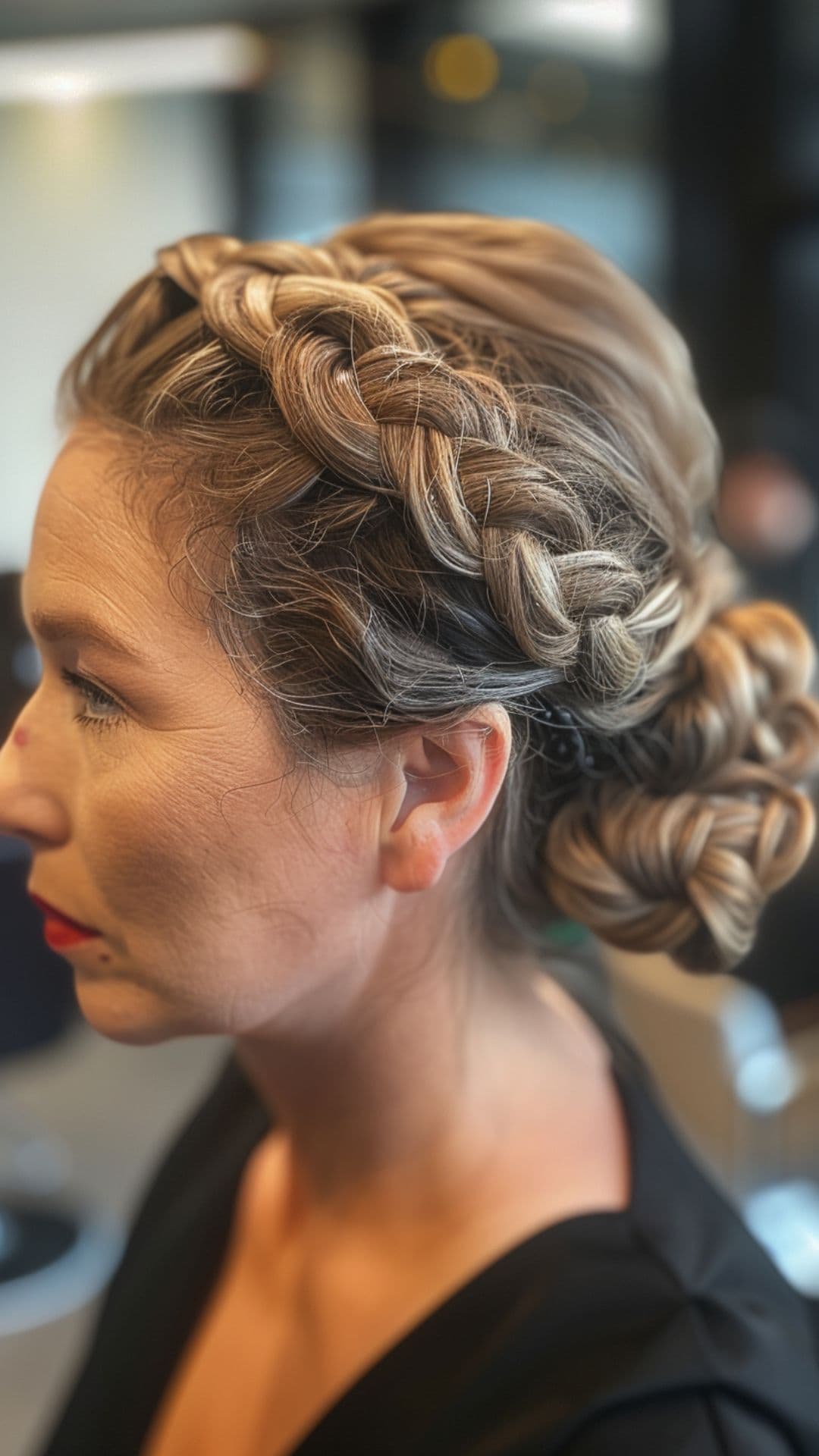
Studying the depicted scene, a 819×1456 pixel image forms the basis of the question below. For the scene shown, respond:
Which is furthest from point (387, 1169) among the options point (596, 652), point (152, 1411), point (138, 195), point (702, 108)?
point (702, 108)

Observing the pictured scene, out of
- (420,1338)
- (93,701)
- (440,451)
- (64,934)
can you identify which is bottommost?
(420,1338)

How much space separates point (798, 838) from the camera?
2.33 feet

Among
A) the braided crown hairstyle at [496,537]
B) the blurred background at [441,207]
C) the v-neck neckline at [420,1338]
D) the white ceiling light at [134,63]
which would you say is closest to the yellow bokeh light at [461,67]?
the blurred background at [441,207]

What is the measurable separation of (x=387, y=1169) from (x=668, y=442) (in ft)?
1.52

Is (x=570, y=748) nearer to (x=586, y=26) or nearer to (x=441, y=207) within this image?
(x=586, y=26)

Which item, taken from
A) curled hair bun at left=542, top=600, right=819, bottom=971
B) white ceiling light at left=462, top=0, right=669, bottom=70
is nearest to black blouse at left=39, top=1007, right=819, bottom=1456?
curled hair bun at left=542, top=600, right=819, bottom=971

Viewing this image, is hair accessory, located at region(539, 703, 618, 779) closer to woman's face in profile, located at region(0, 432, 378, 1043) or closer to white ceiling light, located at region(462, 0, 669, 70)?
woman's face in profile, located at region(0, 432, 378, 1043)

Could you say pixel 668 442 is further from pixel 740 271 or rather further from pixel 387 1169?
pixel 740 271

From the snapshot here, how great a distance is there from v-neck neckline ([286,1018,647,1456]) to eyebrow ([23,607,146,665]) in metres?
0.38

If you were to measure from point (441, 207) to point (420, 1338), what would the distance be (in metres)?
3.87

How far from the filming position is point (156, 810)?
619 mm

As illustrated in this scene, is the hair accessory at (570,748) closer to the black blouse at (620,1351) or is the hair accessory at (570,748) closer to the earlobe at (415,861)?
the earlobe at (415,861)

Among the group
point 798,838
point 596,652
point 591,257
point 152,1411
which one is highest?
point 591,257

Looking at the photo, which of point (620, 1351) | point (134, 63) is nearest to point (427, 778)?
point (620, 1351)
